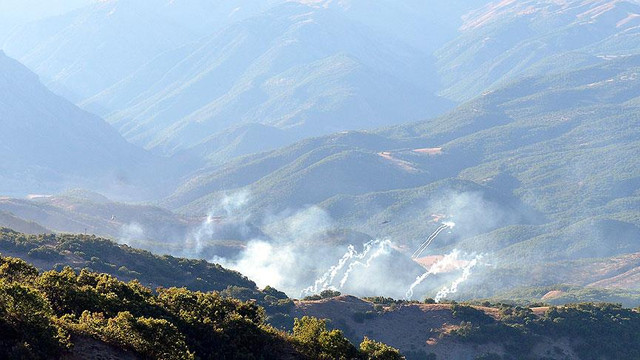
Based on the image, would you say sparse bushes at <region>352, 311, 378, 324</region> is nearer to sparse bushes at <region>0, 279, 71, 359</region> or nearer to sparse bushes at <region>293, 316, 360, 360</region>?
sparse bushes at <region>293, 316, 360, 360</region>

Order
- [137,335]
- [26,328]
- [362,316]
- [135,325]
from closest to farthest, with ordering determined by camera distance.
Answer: [26,328] → [137,335] → [135,325] → [362,316]

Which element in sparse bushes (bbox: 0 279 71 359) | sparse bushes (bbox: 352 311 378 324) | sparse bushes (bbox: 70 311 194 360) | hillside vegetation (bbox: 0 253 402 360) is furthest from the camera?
sparse bushes (bbox: 352 311 378 324)

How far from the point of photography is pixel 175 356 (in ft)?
145

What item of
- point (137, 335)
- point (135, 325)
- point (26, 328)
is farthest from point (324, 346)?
point (26, 328)

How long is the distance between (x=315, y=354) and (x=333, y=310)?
201ft

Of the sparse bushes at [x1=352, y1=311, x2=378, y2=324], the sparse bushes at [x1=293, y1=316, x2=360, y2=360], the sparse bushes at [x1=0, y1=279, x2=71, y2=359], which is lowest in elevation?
the sparse bushes at [x1=0, y1=279, x2=71, y2=359]

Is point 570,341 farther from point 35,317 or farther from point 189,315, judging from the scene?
point 35,317

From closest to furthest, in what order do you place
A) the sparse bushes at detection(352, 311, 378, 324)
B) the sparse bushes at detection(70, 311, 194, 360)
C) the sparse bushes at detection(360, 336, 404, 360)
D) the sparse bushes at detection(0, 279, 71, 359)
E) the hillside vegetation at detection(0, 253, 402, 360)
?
the sparse bushes at detection(0, 279, 71, 359) < the hillside vegetation at detection(0, 253, 402, 360) < the sparse bushes at detection(70, 311, 194, 360) < the sparse bushes at detection(360, 336, 404, 360) < the sparse bushes at detection(352, 311, 378, 324)

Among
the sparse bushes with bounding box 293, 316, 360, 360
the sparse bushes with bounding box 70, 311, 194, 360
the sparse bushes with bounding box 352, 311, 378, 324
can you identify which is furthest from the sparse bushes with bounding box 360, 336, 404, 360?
the sparse bushes with bounding box 352, 311, 378, 324

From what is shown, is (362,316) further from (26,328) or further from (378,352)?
(26,328)

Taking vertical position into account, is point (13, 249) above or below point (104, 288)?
above

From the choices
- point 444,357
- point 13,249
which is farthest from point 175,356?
point 13,249

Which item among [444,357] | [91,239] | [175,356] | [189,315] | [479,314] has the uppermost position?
[91,239]

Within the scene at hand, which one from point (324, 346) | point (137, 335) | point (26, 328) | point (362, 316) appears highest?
point (362, 316)
